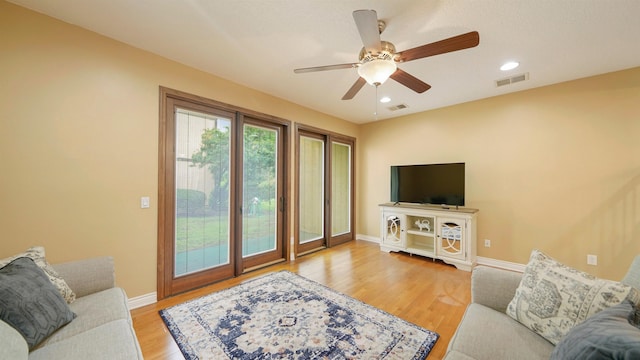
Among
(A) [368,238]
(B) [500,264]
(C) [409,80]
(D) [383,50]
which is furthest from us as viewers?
(A) [368,238]

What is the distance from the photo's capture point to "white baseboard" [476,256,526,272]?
135 inches

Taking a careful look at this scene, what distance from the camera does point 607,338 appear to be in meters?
0.73

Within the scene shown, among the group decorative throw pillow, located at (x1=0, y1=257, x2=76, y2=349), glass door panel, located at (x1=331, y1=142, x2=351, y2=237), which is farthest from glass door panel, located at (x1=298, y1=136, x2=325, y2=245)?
decorative throw pillow, located at (x1=0, y1=257, x2=76, y2=349)

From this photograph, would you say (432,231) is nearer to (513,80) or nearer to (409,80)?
(513,80)

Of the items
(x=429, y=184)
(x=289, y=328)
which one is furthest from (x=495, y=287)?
(x=429, y=184)

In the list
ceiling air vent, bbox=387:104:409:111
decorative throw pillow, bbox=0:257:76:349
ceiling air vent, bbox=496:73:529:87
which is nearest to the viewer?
decorative throw pillow, bbox=0:257:76:349

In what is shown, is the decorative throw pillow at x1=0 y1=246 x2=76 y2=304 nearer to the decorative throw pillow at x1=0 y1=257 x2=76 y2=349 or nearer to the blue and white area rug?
the decorative throw pillow at x1=0 y1=257 x2=76 y2=349

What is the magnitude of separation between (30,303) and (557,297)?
285cm

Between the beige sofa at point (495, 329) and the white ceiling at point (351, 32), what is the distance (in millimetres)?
1933

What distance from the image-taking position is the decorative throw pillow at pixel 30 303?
119 cm

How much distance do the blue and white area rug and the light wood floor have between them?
118 millimetres

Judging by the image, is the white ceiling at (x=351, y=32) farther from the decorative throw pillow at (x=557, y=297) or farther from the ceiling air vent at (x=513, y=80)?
the decorative throw pillow at (x=557, y=297)

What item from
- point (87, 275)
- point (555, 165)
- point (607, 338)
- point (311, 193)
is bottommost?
point (87, 275)

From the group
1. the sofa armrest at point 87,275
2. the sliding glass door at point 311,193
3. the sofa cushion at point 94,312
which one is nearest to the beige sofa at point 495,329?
the sofa cushion at point 94,312
